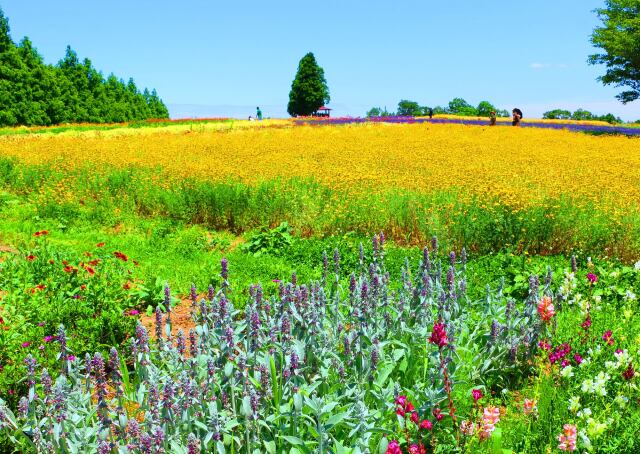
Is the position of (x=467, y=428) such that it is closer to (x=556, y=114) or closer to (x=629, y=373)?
(x=629, y=373)

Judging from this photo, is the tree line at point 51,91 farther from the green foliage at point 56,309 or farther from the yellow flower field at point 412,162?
the green foliage at point 56,309

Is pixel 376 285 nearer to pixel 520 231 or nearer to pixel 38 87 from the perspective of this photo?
pixel 520 231

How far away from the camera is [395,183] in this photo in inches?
391

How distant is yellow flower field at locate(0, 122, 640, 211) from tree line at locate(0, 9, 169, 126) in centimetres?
1882

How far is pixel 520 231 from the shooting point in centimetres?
735

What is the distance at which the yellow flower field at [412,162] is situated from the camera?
29.4ft

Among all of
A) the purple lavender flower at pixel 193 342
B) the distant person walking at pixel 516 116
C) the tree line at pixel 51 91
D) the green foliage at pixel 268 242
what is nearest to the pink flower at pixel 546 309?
the purple lavender flower at pixel 193 342

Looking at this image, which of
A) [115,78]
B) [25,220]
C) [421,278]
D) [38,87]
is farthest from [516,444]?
[115,78]

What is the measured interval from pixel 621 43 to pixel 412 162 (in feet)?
69.5

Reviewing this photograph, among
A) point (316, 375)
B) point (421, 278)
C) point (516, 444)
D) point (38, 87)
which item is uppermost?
point (38, 87)

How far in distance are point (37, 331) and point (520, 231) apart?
5983 mm

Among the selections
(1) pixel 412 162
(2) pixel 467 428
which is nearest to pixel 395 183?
(1) pixel 412 162

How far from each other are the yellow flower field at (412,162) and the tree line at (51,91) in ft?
61.7

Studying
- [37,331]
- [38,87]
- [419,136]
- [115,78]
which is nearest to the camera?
[37,331]
